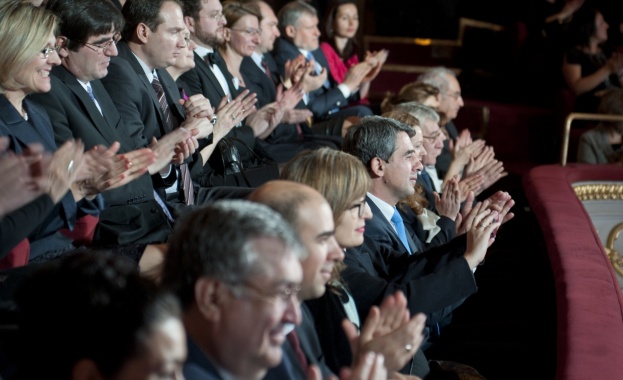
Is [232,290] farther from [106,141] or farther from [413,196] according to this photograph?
[413,196]

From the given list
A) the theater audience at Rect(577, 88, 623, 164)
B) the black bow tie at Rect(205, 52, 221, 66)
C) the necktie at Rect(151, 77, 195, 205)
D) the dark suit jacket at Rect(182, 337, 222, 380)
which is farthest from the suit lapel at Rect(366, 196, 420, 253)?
the theater audience at Rect(577, 88, 623, 164)

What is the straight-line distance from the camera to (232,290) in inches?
58.7

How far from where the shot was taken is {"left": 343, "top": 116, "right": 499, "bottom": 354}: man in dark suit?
2451 millimetres

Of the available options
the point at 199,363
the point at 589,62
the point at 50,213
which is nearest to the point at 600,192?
the point at 589,62

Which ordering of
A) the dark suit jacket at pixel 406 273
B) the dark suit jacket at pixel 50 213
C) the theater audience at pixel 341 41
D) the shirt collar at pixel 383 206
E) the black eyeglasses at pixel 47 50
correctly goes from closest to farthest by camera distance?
the dark suit jacket at pixel 406 273
the dark suit jacket at pixel 50 213
the black eyeglasses at pixel 47 50
the shirt collar at pixel 383 206
the theater audience at pixel 341 41

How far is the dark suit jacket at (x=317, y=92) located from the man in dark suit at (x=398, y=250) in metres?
1.95

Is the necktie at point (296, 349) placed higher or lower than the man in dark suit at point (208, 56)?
higher

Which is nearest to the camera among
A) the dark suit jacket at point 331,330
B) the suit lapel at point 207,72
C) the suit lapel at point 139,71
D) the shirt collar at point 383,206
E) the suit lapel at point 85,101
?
the dark suit jacket at point 331,330

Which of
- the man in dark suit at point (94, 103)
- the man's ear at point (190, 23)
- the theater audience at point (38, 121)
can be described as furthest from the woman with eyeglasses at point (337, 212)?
the man's ear at point (190, 23)

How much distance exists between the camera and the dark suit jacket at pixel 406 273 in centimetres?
238

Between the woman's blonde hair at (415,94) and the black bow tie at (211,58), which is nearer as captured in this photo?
the black bow tie at (211,58)

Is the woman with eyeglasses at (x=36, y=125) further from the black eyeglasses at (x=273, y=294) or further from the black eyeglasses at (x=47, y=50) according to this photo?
the black eyeglasses at (x=273, y=294)

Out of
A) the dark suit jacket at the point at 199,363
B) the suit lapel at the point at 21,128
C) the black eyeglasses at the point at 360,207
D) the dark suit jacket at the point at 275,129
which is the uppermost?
the dark suit jacket at the point at 199,363

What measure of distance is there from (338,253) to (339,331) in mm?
203
